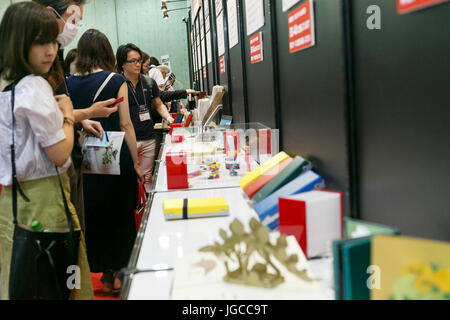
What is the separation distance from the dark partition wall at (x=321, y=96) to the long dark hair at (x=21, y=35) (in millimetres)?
1072

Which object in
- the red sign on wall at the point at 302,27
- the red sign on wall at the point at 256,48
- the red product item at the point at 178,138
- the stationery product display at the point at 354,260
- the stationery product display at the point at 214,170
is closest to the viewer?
the stationery product display at the point at 354,260

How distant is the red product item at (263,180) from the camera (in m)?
1.83

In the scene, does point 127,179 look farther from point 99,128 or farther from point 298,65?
point 298,65

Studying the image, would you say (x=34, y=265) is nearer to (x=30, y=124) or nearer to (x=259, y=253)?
(x=30, y=124)

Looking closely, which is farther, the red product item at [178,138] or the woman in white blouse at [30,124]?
the red product item at [178,138]

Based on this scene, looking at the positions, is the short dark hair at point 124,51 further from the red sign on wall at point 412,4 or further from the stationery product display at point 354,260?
the stationery product display at point 354,260

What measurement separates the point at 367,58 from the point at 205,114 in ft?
9.62

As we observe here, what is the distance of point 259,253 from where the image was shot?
108cm

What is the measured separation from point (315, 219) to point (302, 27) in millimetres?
1038

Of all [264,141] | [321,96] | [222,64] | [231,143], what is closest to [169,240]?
[321,96]

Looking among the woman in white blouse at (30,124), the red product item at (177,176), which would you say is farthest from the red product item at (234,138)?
the woman in white blouse at (30,124)

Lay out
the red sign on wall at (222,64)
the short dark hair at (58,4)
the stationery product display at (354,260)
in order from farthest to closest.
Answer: the red sign on wall at (222,64)
the short dark hair at (58,4)
the stationery product display at (354,260)

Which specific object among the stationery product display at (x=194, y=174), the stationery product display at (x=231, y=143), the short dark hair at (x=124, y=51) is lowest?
the stationery product display at (x=194, y=174)
